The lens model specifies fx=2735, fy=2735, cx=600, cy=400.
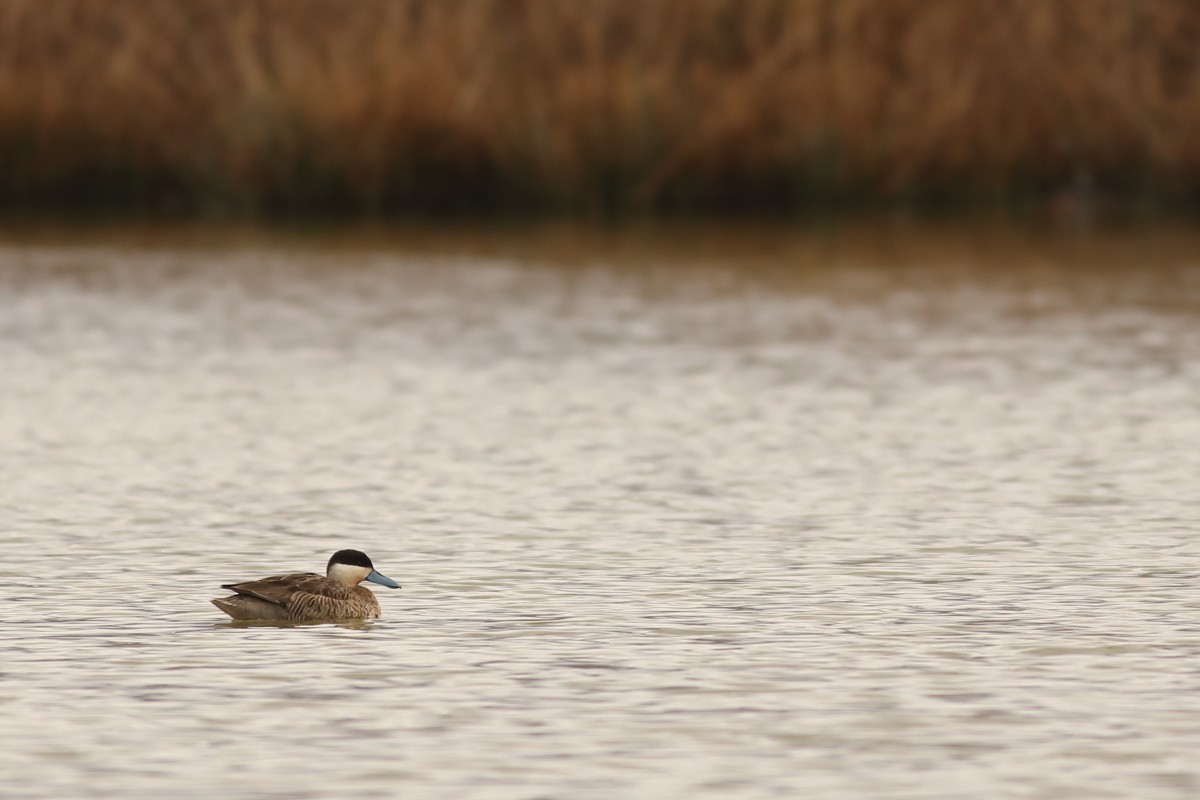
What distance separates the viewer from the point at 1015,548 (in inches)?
376

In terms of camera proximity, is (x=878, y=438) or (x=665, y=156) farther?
(x=665, y=156)

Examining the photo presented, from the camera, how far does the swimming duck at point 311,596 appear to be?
824 cm

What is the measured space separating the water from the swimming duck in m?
0.07

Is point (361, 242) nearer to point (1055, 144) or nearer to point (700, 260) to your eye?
point (700, 260)

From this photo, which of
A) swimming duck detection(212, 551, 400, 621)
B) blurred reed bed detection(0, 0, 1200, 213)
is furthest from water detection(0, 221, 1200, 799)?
blurred reed bed detection(0, 0, 1200, 213)

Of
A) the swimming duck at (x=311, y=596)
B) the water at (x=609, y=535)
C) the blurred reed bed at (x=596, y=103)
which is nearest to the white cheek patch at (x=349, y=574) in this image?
the swimming duck at (x=311, y=596)

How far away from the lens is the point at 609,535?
32.4 feet

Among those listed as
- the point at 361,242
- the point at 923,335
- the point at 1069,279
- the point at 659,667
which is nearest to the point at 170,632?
the point at 659,667

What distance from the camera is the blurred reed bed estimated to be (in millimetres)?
25094

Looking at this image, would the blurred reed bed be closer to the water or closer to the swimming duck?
the water

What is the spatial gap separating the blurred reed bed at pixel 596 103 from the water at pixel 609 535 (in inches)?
229

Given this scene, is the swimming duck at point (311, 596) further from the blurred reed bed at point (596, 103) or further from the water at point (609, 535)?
the blurred reed bed at point (596, 103)

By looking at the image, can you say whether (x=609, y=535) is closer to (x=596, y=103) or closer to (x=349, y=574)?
(x=349, y=574)

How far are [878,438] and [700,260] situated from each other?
359 inches
